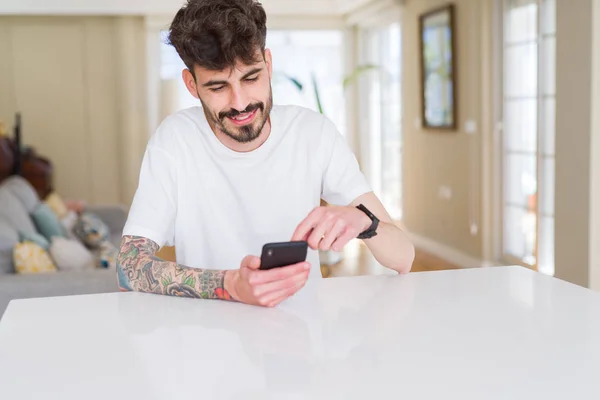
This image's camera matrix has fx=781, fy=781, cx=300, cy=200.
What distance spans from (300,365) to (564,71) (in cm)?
301

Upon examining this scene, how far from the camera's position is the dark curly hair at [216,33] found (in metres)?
1.73

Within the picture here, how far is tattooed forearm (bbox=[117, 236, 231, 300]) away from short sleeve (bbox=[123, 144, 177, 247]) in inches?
1.9

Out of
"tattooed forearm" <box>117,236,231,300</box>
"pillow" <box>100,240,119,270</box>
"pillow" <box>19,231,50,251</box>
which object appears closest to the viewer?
"tattooed forearm" <box>117,236,231,300</box>

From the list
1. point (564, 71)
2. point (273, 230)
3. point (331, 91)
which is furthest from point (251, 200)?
point (331, 91)

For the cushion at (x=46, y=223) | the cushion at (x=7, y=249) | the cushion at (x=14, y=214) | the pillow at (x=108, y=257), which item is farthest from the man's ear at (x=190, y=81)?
the cushion at (x=46, y=223)

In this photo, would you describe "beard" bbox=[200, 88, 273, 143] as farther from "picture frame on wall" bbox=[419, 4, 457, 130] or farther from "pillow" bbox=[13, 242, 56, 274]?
"picture frame on wall" bbox=[419, 4, 457, 130]

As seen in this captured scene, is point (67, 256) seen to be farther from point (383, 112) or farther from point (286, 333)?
point (383, 112)

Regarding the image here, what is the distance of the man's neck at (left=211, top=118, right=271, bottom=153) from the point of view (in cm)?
193

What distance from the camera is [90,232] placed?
5195mm

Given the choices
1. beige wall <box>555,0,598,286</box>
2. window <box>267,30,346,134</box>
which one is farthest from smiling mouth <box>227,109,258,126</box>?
window <box>267,30,346,134</box>

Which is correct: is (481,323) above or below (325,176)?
below

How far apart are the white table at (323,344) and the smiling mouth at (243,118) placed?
44 centimetres

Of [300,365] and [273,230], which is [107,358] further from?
[273,230]

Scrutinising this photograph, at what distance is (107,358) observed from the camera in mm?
1210
